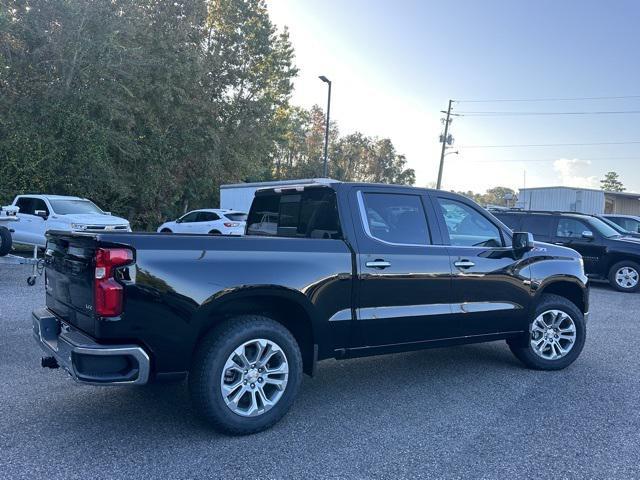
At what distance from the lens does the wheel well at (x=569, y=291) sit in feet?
18.3

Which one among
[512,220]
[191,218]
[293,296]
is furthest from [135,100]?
[293,296]

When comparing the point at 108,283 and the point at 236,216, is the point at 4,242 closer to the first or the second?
the point at 108,283

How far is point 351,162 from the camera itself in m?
69.4

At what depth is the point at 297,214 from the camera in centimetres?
483

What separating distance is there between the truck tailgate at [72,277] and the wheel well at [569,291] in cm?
453

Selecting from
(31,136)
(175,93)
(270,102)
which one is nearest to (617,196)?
(270,102)

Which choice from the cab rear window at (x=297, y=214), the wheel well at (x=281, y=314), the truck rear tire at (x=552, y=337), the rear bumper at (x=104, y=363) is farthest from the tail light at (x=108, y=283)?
the truck rear tire at (x=552, y=337)

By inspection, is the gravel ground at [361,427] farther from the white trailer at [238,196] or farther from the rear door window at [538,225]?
the white trailer at [238,196]

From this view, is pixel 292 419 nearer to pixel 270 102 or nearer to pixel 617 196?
pixel 270 102

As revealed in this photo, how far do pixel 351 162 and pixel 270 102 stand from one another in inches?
1482

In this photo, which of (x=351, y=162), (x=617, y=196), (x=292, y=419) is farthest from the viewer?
(x=351, y=162)

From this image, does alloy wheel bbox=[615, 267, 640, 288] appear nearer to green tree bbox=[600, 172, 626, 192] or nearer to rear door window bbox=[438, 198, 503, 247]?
rear door window bbox=[438, 198, 503, 247]

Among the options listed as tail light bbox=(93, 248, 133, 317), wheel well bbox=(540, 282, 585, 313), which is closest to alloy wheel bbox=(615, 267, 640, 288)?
wheel well bbox=(540, 282, 585, 313)

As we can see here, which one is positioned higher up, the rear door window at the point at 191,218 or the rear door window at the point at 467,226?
the rear door window at the point at 467,226
